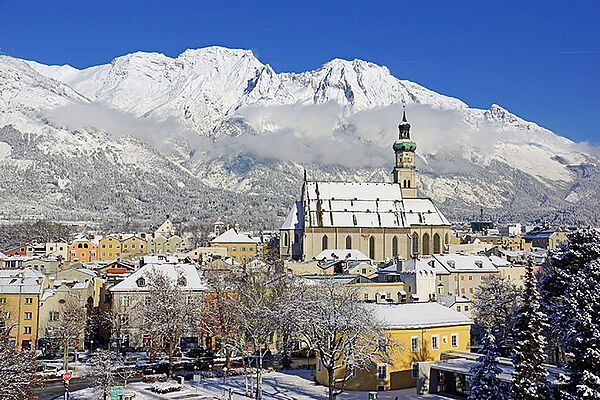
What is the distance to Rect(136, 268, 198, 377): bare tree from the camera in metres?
54.5

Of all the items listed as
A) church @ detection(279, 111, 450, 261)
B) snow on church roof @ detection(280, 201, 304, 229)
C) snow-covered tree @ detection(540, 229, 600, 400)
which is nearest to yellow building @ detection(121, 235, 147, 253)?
church @ detection(279, 111, 450, 261)

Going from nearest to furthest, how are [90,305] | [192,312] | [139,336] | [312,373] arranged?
[312,373], [192,312], [139,336], [90,305]

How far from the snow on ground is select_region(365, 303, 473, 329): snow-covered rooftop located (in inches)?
181

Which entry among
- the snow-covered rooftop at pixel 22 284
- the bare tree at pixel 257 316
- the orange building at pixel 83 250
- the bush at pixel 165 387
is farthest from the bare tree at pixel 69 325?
the orange building at pixel 83 250

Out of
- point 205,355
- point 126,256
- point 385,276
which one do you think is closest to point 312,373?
point 205,355

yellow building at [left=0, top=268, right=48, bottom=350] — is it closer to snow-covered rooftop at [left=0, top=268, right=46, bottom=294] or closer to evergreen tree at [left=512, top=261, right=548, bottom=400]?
snow-covered rooftop at [left=0, top=268, right=46, bottom=294]

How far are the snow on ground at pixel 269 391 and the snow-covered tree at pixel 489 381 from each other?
8285 mm

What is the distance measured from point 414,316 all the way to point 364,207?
84418 millimetres

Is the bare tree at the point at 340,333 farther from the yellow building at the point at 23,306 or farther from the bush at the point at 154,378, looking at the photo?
the yellow building at the point at 23,306

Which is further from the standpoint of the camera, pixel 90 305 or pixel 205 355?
pixel 90 305

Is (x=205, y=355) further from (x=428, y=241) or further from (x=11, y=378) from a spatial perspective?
(x=428, y=241)

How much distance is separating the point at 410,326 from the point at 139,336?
103 feet

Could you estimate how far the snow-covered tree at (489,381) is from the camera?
33.4 metres

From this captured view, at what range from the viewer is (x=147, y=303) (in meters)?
60.4
